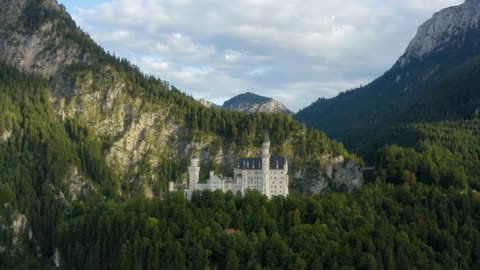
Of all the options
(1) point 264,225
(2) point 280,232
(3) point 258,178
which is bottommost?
(2) point 280,232

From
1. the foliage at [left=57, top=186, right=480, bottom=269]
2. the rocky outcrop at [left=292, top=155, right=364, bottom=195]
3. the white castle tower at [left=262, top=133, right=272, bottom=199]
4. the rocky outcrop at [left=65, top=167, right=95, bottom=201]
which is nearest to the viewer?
the foliage at [left=57, top=186, right=480, bottom=269]

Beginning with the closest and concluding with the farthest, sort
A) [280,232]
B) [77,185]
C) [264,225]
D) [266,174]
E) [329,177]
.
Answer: [280,232] → [264,225] → [266,174] → [329,177] → [77,185]

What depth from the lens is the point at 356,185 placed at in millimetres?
179625

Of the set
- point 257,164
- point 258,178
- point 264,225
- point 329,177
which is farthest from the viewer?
point 329,177

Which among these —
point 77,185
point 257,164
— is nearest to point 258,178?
point 257,164

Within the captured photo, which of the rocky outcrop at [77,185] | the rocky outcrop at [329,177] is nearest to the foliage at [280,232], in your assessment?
the rocky outcrop at [329,177]

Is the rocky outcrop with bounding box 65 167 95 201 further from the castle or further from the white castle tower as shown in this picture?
the white castle tower

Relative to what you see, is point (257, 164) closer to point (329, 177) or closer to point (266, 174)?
point (266, 174)

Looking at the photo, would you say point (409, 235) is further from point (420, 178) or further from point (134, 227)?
point (134, 227)

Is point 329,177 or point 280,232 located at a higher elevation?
point 329,177

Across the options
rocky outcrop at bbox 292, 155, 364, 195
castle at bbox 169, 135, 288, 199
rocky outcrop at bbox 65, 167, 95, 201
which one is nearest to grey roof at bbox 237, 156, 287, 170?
castle at bbox 169, 135, 288, 199

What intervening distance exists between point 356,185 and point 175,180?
58195 mm

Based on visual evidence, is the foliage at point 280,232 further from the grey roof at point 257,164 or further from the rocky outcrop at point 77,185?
the rocky outcrop at point 77,185

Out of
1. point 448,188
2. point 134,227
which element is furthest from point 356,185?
point 134,227
